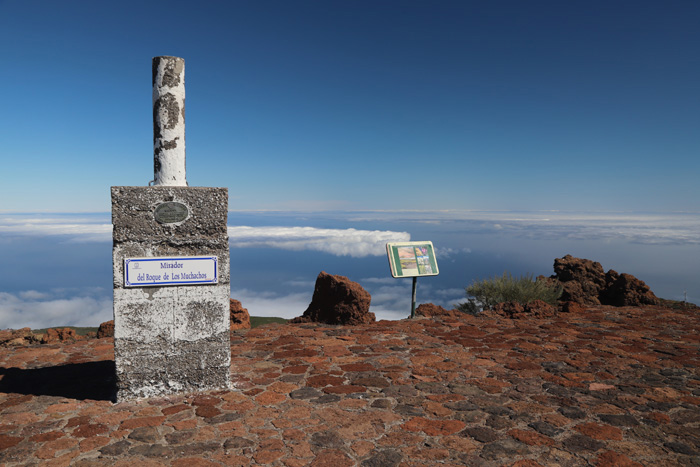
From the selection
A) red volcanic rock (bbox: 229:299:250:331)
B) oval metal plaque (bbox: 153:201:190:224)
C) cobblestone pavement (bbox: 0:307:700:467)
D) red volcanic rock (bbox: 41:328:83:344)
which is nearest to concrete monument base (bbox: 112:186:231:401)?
oval metal plaque (bbox: 153:201:190:224)

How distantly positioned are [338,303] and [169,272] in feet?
12.8

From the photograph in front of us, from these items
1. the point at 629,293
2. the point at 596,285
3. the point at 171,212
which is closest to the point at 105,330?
the point at 171,212

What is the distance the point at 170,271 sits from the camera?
4.43 metres

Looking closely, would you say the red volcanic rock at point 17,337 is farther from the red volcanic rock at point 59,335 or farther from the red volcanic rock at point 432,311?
the red volcanic rock at point 432,311

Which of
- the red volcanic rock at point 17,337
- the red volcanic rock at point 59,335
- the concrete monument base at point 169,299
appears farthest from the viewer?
the red volcanic rock at point 59,335

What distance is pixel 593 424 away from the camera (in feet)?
12.8

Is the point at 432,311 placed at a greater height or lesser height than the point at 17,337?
greater

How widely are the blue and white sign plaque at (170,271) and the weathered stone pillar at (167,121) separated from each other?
765 millimetres

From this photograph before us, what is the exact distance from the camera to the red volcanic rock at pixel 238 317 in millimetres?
8008

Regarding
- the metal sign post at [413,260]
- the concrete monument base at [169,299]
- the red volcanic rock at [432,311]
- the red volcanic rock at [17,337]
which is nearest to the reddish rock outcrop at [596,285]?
the red volcanic rock at [432,311]

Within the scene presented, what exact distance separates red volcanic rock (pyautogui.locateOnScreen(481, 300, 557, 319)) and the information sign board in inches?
62.6

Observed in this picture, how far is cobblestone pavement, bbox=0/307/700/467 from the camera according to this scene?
3441 mm

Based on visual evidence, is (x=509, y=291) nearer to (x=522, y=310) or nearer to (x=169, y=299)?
(x=522, y=310)

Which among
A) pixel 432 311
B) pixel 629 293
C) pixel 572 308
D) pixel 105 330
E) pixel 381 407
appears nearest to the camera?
pixel 381 407
